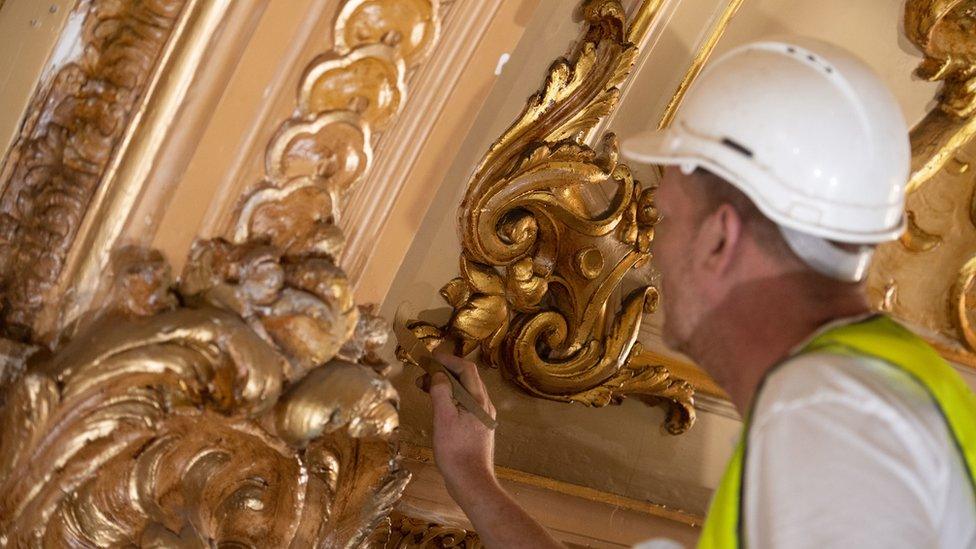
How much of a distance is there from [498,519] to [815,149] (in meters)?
0.50

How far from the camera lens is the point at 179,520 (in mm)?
909

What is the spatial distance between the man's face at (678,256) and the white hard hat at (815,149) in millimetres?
32

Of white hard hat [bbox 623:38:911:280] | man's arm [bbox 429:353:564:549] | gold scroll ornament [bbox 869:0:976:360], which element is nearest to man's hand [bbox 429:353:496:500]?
man's arm [bbox 429:353:564:549]

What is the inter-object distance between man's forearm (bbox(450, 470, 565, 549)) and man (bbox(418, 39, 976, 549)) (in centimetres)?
30

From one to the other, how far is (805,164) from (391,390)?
409 mm

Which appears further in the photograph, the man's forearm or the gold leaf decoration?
the gold leaf decoration

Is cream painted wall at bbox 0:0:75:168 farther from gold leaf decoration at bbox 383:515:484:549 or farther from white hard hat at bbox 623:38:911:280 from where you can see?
gold leaf decoration at bbox 383:515:484:549

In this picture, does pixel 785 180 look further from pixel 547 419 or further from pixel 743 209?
pixel 547 419

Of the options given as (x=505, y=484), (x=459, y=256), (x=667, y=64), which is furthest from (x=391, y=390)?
(x=667, y=64)

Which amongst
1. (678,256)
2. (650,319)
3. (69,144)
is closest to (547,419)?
(650,319)

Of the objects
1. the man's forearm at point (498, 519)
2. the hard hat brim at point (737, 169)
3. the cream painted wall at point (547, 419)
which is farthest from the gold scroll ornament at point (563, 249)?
the hard hat brim at point (737, 169)

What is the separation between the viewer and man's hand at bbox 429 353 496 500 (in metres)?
1.11

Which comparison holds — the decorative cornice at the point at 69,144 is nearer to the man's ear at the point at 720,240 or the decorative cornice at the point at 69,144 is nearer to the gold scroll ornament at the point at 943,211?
the man's ear at the point at 720,240

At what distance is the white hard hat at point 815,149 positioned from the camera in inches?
31.5
